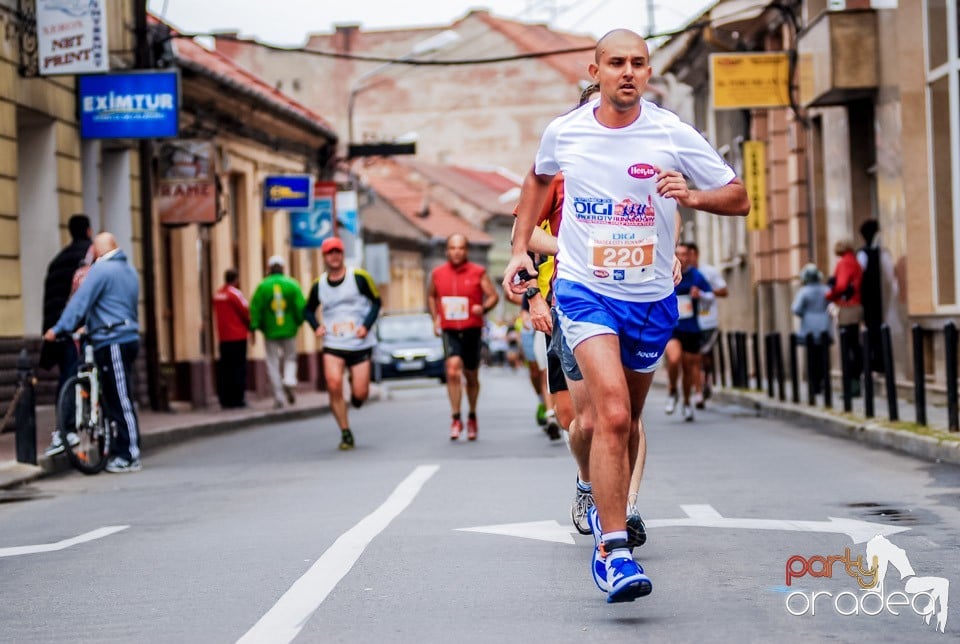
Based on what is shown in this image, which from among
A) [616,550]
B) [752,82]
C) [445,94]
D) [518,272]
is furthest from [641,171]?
[445,94]

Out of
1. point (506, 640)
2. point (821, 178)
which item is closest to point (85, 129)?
point (821, 178)

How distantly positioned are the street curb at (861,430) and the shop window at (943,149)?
200 centimetres

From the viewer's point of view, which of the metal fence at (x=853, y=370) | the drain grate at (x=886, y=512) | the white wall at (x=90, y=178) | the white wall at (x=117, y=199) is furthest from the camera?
the white wall at (x=117, y=199)

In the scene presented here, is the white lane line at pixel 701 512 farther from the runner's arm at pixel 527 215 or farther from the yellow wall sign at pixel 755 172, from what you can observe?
the yellow wall sign at pixel 755 172

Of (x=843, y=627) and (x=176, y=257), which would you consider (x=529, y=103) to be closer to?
(x=176, y=257)

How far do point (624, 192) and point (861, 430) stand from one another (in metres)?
9.08

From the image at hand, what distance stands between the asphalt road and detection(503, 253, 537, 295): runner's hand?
1128 millimetres

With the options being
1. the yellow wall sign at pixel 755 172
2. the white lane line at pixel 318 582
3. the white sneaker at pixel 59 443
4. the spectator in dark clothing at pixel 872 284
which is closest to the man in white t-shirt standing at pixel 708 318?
the spectator in dark clothing at pixel 872 284

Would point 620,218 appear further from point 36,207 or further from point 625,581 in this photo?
point 36,207

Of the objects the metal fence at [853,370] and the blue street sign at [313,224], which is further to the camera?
the blue street sign at [313,224]

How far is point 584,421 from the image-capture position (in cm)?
697

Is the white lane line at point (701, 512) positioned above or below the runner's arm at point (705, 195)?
below

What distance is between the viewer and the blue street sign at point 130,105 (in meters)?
20.2

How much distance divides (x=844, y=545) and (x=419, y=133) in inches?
3071
